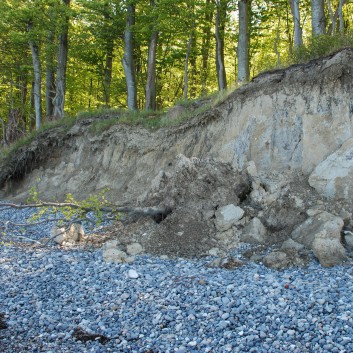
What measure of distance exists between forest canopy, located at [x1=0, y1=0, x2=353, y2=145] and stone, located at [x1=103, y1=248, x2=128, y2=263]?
7.84m

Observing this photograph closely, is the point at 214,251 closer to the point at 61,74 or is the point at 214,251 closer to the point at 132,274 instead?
the point at 132,274

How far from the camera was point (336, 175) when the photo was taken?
8336 mm

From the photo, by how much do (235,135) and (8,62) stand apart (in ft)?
63.8

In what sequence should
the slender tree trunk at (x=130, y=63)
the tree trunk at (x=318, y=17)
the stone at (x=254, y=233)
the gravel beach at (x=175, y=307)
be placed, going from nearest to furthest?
the gravel beach at (x=175, y=307) < the stone at (x=254, y=233) < the tree trunk at (x=318, y=17) < the slender tree trunk at (x=130, y=63)

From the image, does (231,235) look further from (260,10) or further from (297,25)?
(260,10)

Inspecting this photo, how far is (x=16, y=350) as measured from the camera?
16.1 ft

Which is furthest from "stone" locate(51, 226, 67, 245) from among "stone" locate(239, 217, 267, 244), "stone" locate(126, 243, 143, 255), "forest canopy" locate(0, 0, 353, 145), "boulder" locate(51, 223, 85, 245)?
"forest canopy" locate(0, 0, 353, 145)

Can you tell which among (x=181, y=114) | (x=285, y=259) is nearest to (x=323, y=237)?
(x=285, y=259)

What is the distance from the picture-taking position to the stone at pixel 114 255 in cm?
752

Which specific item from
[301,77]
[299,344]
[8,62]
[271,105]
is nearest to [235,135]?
[271,105]

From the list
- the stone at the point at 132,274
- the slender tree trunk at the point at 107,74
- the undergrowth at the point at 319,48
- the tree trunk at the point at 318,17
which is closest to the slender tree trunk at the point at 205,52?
the slender tree trunk at the point at 107,74

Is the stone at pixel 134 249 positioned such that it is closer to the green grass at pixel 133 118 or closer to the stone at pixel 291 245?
the stone at pixel 291 245

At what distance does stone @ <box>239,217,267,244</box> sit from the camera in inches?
310

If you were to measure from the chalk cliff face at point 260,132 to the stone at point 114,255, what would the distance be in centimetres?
323
